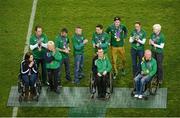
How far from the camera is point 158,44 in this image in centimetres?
1775

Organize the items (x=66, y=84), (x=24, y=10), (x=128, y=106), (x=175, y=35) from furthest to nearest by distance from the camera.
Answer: (x=24, y=10) < (x=175, y=35) < (x=66, y=84) < (x=128, y=106)

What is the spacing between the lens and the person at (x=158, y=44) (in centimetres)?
1764

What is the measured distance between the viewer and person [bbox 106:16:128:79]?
18.3m

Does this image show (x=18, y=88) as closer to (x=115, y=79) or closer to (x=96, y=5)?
(x=115, y=79)

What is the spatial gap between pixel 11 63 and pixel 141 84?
4.57m

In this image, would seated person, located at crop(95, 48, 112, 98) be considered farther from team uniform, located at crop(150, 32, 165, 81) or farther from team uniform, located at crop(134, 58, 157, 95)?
team uniform, located at crop(150, 32, 165, 81)

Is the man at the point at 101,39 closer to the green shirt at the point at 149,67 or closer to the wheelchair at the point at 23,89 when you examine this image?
the green shirt at the point at 149,67

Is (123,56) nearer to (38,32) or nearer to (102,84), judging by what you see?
(102,84)

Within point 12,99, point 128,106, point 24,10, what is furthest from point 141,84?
point 24,10

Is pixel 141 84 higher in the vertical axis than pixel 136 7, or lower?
lower

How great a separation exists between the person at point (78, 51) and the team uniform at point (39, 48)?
869mm

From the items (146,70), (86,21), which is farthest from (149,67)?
(86,21)

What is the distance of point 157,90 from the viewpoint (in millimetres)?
18156

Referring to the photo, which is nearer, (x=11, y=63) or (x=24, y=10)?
(x=11, y=63)
